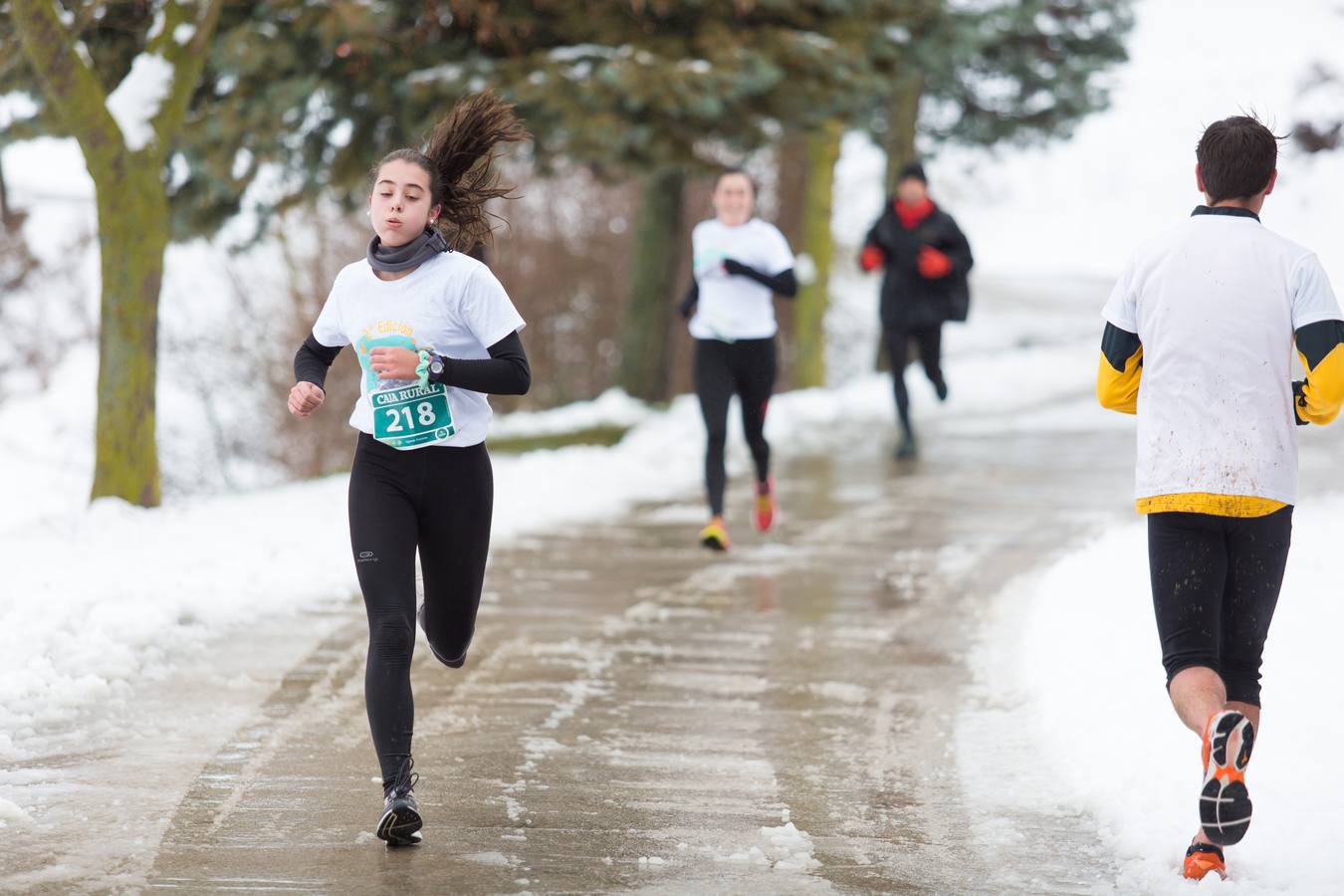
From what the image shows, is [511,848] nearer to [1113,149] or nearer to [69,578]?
[69,578]

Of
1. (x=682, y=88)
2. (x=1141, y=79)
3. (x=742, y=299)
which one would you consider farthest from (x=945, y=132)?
(x=1141, y=79)

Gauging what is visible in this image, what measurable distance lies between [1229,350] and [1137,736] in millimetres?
1629

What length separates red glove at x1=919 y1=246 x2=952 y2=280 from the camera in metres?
13.3

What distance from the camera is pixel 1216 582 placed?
4340mm

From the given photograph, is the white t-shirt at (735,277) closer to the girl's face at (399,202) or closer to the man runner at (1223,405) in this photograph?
the girl's face at (399,202)

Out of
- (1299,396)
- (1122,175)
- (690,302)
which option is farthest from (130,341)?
(1122,175)

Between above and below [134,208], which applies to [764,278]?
below

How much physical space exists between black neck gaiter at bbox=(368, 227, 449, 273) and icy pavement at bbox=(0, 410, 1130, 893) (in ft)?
5.09

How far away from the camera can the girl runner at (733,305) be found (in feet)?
31.2

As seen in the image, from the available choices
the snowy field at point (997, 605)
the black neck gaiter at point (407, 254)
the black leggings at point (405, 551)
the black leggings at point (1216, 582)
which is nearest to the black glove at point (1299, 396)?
the black leggings at point (1216, 582)

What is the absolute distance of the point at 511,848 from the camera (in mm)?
4547

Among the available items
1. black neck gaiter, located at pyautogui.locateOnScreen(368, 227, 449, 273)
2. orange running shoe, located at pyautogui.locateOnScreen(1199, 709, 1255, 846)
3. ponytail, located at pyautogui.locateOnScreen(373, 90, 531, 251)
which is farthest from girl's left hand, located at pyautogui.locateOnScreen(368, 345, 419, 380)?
orange running shoe, located at pyautogui.locateOnScreen(1199, 709, 1255, 846)

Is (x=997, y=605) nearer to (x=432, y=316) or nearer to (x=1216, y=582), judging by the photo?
(x=1216, y=582)

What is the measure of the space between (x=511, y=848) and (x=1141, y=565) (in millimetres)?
4226
